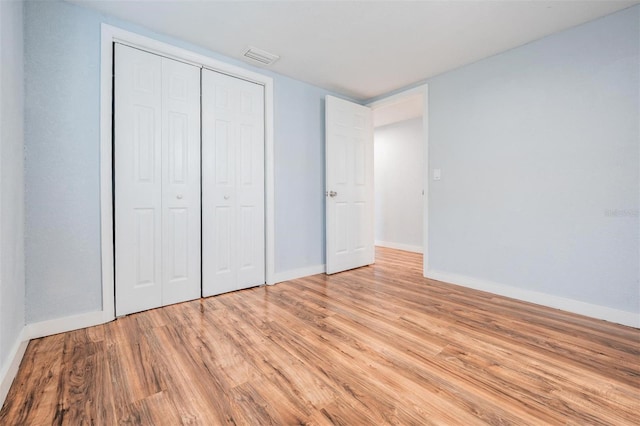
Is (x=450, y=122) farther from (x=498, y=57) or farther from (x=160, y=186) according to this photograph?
(x=160, y=186)

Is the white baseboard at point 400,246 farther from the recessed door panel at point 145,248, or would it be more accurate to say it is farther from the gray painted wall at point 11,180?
the gray painted wall at point 11,180

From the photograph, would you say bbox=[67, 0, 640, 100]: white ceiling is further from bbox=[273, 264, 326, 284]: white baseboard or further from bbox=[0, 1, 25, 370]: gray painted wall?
bbox=[273, 264, 326, 284]: white baseboard

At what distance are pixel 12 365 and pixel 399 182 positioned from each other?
517 centimetres

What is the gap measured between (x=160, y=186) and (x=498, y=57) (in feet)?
10.9

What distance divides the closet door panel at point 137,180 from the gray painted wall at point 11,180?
0.52 metres

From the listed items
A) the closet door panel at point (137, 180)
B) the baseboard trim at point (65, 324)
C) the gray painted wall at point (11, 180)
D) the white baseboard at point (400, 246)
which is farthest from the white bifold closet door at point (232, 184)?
the white baseboard at point (400, 246)

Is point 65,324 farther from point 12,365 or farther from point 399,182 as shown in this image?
point 399,182

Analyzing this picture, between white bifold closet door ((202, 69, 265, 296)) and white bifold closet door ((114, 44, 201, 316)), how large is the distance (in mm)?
99

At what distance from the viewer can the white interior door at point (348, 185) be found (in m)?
3.43

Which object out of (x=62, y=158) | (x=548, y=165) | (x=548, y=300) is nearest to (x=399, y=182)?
(x=548, y=165)

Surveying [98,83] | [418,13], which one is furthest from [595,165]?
[98,83]

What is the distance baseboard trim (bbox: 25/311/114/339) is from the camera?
5.94 feet

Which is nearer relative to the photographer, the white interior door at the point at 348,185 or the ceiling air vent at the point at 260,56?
the ceiling air vent at the point at 260,56

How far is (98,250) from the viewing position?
2.05 metres
